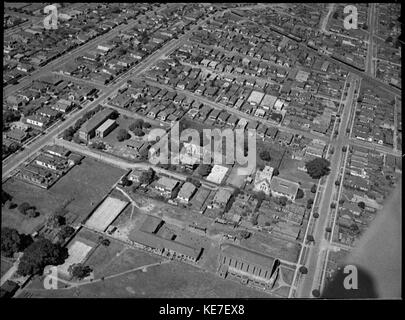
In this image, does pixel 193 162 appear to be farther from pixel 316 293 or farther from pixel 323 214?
pixel 316 293

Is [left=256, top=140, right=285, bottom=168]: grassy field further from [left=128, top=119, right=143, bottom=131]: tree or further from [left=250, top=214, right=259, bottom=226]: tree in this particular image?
[left=128, top=119, right=143, bottom=131]: tree

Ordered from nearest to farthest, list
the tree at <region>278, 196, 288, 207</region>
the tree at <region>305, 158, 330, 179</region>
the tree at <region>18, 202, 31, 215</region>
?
1. the tree at <region>18, 202, 31, 215</region>
2. the tree at <region>278, 196, 288, 207</region>
3. the tree at <region>305, 158, 330, 179</region>

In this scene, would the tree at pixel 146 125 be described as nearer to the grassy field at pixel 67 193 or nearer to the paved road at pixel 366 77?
the grassy field at pixel 67 193

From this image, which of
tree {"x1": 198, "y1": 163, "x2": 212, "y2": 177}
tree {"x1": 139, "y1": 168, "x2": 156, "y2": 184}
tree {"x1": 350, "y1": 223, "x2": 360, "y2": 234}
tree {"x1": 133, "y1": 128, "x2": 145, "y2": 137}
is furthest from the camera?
tree {"x1": 133, "y1": 128, "x2": 145, "y2": 137}

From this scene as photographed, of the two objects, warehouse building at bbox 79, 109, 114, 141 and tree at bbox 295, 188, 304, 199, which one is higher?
warehouse building at bbox 79, 109, 114, 141

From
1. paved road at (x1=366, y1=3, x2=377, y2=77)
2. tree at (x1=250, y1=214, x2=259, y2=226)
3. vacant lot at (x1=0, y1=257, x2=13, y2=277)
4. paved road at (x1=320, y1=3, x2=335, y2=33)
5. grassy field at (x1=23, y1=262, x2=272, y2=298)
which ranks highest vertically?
vacant lot at (x1=0, y1=257, x2=13, y2=277)

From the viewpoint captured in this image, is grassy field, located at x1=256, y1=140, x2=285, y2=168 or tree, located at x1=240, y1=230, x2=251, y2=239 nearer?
tree, located at x1=240, y1=230, x2=251, y2=239

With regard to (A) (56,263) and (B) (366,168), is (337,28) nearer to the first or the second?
(B) (366,168)

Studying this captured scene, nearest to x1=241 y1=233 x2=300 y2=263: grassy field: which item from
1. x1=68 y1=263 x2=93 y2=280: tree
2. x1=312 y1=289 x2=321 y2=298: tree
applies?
x1=312 y1=289 x2=321 y2=298: tree
